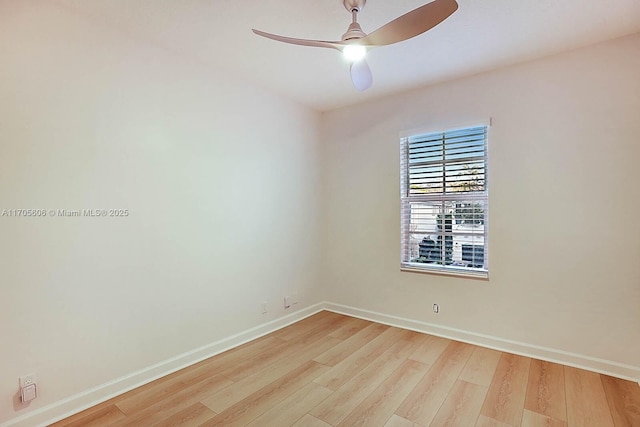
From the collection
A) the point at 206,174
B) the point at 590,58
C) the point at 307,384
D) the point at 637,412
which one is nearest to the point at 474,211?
the point at 590,58

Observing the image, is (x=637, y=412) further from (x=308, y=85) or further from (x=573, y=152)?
(x=308, y=85)

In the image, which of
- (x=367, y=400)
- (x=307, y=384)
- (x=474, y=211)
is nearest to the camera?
(x=367, y=400)

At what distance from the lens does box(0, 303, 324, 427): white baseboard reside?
1961 mm

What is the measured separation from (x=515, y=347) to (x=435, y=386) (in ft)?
3.50

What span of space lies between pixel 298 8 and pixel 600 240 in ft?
9.63

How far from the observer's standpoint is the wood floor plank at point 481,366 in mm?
2475

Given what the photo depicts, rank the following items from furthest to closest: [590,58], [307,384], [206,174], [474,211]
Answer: [474,211]
[206,174]
[590,58]
[307,384]

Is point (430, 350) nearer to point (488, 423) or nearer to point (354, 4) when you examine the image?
point (488, 423)

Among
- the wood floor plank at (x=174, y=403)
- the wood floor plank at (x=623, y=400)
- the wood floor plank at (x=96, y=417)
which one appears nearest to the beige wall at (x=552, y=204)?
the wood floor plank at (x=623, y=400)

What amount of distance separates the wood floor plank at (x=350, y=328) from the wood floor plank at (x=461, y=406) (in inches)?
48.5

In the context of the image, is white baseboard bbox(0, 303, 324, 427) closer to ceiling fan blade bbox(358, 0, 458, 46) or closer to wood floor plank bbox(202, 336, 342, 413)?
wood floor plank bbox(202, 336, 342, 413)

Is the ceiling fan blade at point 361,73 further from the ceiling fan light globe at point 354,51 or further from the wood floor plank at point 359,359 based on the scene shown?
the wood floor plank at point 359,359

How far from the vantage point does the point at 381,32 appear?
175cm

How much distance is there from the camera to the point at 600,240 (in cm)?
257
